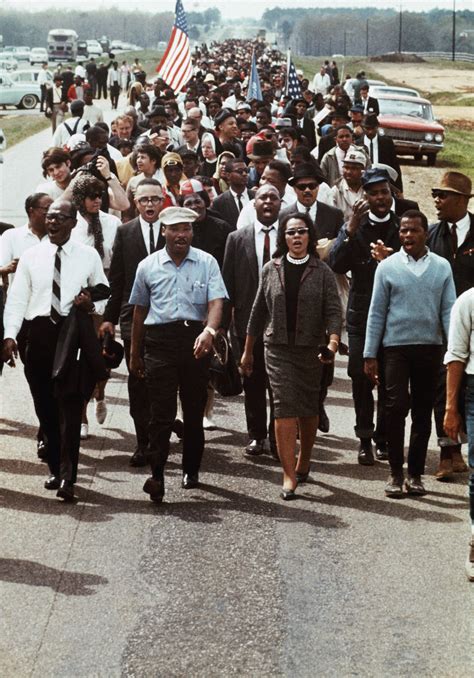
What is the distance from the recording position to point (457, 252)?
9.99 metres

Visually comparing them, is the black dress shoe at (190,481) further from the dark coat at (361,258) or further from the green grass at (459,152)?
the green grass at (459,152)

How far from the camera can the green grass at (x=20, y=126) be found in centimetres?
4453

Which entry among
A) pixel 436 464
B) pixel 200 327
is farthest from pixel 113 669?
pixel 436 464

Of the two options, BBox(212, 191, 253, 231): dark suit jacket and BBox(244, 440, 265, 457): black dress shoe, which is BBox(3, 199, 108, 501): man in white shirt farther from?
BBox(212, 191, 253, 231): dark suit jacket

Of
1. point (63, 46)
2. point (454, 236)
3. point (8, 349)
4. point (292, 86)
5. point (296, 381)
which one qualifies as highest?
point (454, 236)

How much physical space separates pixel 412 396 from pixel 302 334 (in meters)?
0.84

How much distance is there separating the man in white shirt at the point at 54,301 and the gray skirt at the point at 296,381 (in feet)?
4.14

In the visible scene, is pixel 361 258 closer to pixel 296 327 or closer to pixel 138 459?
pixel 296 327

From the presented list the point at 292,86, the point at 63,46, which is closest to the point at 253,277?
the point at 292,86

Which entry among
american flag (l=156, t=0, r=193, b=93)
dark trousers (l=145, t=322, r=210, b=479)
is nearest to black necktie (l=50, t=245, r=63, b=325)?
dark trousers (l=145, t=322, r=210, b=479)

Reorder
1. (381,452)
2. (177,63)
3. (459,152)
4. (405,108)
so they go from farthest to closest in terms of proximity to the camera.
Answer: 1. (459,152)
2. (405,108)
3. (177,63)
4. (381,452)

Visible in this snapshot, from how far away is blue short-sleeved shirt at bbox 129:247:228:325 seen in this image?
9.23 metres

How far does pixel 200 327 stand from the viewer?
9289 millimetres

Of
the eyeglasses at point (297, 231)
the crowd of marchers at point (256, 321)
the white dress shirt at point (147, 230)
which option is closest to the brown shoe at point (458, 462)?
the crowd of marchers at point (256, 321)
